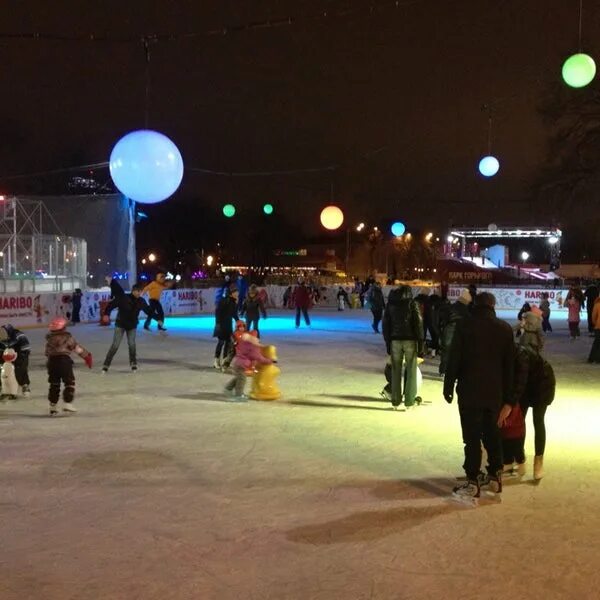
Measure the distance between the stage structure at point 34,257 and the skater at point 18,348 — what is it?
1289cm

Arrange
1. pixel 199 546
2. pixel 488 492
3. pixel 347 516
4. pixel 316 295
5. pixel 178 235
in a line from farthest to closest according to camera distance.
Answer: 1. pixel 178 235
2. pixel 316 295
3. pixel 488 492
4. pixel 347 516
5. pixel 199 546

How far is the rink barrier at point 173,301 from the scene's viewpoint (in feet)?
71.1

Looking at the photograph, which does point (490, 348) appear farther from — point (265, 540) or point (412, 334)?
point (412, 334)

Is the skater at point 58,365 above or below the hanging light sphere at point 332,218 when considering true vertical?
below

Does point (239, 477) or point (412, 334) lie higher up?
point (412, 334)

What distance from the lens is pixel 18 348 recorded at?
9.82 metres

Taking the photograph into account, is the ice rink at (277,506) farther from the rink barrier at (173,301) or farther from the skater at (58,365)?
the rink barrier at (173,301)

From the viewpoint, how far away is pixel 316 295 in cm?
3800

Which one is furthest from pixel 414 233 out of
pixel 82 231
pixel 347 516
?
pixel 347 516

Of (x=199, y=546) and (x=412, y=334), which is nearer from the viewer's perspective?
→ (x=199, y=546)

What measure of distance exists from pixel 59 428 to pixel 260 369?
113 inches

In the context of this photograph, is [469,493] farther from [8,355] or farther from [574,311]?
[574,311]

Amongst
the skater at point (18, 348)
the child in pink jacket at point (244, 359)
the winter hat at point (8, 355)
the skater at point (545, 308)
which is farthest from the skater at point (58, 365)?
the skater at point (545, 308)

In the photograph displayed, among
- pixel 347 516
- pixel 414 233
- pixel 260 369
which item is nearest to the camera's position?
pixel 347 516
